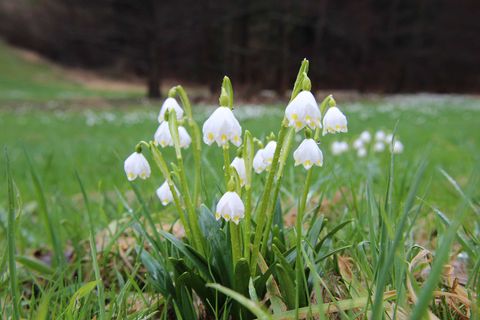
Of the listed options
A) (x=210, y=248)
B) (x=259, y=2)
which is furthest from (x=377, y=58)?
(x=210, y=248)

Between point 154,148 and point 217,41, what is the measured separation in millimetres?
25087

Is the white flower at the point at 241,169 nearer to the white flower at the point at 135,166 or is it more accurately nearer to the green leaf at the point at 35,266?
the white flower at the point at 135,166

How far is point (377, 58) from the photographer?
32.5 metres

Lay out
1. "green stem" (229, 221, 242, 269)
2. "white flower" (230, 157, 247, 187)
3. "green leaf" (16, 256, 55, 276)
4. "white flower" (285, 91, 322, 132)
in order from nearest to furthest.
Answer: "white flower" (285, 91, 322, 132) → "green stem" (229, 221, 242, 269) → "white flower" (230, 157, 247, 187) → "green leaf" (16, 256, 55, 276)

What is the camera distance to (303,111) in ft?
3.37

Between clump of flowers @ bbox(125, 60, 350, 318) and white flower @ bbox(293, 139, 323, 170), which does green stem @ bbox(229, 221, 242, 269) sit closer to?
clump of flowers @ bbox(125, 60, 350, 318)

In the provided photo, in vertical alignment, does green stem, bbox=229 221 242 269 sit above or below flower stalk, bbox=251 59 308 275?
below

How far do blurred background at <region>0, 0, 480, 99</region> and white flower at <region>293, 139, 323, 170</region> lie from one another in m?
17.4

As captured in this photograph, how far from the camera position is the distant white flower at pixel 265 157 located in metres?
1.32

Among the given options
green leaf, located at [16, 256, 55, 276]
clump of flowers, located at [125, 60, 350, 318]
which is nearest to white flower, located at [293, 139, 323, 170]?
clump of flowers, located at [125, 60, 350, 318]

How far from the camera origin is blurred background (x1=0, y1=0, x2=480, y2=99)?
74.2 feet

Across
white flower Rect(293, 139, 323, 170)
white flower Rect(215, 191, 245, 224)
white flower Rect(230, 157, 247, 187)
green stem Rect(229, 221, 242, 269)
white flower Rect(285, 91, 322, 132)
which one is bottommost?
green stem Rect(229, 221, 242, 269)

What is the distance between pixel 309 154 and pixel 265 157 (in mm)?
204

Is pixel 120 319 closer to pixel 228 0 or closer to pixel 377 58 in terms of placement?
pixel 228 0
